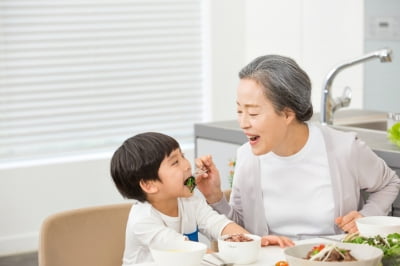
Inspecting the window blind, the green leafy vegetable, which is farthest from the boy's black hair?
the window blind

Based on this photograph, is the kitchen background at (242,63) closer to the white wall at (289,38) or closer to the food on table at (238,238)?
the white wall at (289,38)

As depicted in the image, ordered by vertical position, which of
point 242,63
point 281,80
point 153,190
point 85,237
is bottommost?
point 85,237

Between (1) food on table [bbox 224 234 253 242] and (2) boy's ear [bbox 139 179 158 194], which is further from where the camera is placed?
(2) boy's ear [bbox 139 179 158 194]

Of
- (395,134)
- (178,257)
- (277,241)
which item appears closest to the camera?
(178,257)

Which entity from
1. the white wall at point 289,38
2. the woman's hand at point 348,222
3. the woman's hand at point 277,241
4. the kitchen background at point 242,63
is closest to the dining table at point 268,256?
the woman's hand at point 277,241

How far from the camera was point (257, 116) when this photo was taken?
2312 mm

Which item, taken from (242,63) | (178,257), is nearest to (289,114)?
(178,257)

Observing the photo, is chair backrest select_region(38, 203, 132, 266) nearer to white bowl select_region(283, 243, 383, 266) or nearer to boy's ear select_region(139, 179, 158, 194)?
boy's ear select_region(139, 179, 158, 194)

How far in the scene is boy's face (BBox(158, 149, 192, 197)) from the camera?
217cm

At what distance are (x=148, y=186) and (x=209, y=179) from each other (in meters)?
0.26

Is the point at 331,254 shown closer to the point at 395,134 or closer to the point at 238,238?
the point at 238,238

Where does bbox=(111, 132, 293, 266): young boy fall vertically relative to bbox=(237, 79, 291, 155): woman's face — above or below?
below

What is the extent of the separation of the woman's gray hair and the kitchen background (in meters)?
1.91

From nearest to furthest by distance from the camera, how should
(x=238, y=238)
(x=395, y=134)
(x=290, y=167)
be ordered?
1. (x=238, y=238)
2. (x=290, y=167)
3. (x=395, y=134)
